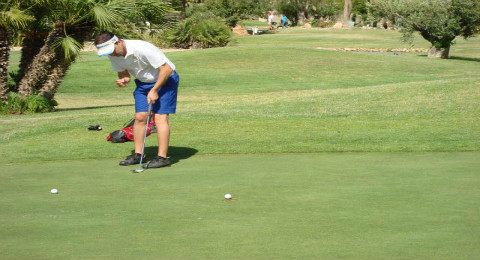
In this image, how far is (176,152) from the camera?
432 inches

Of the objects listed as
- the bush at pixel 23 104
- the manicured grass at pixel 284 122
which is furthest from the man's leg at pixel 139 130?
the bush at pixel 23 104

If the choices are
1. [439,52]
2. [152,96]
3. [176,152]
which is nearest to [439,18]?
[439,52]

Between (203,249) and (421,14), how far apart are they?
34313 millimetres

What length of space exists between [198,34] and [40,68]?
84.7 feet

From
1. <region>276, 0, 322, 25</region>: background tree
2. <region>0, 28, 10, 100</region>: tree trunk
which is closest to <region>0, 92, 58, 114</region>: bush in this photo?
<region>0, 28, 10, 100</region>: tree trunk

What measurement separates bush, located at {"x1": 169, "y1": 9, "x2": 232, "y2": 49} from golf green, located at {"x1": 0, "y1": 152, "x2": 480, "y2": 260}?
35291 millimetres

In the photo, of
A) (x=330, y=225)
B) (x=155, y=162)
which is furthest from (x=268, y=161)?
(x=330, y=225)

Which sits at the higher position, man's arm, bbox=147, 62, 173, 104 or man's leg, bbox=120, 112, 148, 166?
man's arm, bbox=147, 62, 173, 104

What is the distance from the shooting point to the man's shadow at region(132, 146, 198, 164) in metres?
10.4

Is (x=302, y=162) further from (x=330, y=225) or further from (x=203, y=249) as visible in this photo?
(x=203, y=249)

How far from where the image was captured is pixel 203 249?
528 cm

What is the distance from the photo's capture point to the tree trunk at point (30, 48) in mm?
19750

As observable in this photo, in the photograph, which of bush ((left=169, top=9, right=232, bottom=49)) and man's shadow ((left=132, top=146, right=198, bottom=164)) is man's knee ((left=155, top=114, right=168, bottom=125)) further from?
bush ((left=169, top=9, right=232, bottom=49))

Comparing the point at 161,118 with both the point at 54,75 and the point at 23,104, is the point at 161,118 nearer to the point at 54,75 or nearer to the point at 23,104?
the point at 23,104
